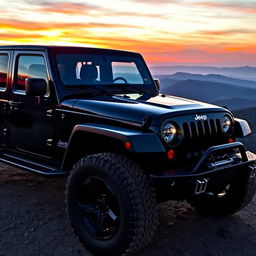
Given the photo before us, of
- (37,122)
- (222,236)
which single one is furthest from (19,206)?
(222,236)

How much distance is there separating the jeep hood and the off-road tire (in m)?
0.94

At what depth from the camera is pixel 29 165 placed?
4535 mm

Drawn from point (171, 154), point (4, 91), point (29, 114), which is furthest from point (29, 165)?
point (171, 154)

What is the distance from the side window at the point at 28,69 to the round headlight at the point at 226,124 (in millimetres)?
2155

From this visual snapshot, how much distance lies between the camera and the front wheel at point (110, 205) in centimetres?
323

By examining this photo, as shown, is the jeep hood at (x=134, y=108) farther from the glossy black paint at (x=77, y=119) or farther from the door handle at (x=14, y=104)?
the door handle at (x=14, y=104)

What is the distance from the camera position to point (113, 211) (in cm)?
349

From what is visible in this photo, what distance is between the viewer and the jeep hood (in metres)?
3.59

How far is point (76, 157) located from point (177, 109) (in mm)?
1233

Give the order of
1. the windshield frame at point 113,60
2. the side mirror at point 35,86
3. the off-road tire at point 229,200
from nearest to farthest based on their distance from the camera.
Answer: the side mirror at point 35,86 → the off-road tire at point 229,200 → the windshield frame at point 113,60

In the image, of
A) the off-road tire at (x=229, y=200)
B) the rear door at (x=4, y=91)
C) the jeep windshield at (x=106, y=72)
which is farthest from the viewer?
the rear door at (x=4, y=91)

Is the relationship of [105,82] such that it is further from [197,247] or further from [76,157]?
[197,247]

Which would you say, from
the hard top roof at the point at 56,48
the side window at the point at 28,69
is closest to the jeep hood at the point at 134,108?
the side window at the point at 28,69

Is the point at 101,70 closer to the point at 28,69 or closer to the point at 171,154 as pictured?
the point at 28,69
